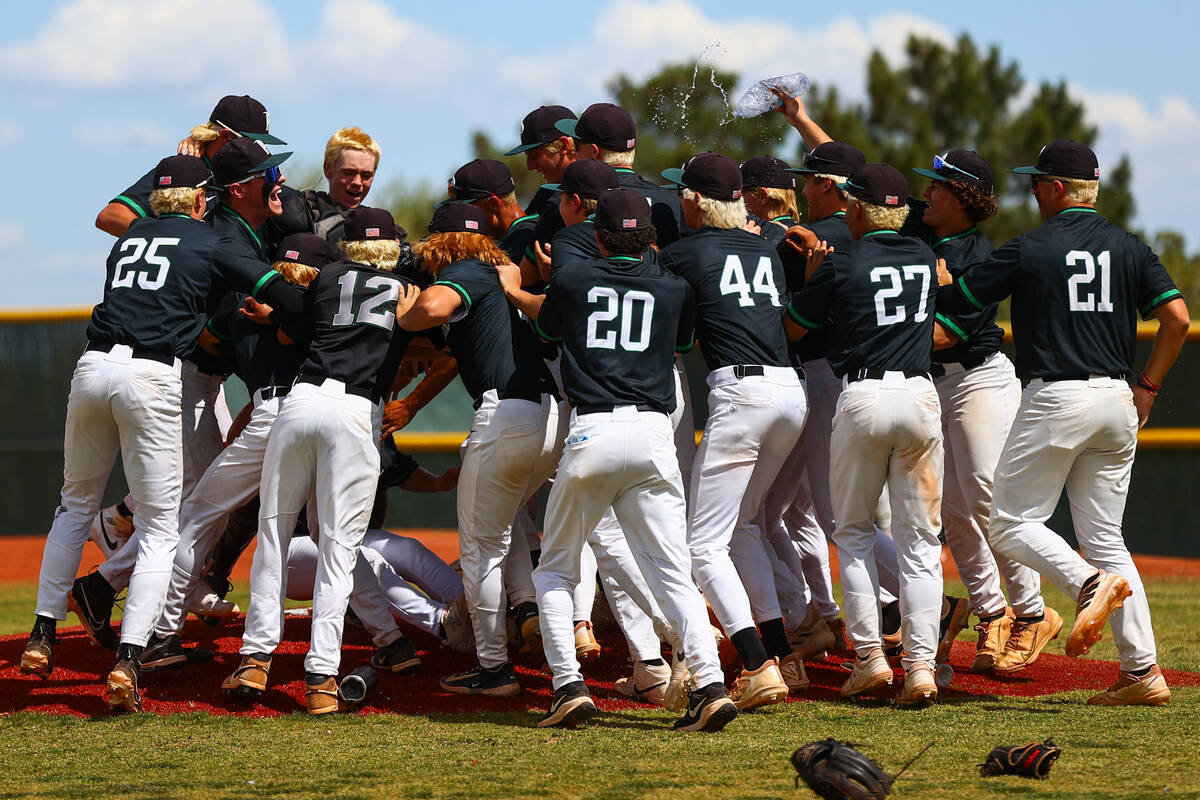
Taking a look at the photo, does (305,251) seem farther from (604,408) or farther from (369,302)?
(604,408)

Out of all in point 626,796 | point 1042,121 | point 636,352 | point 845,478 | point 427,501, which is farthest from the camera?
point 1042,121

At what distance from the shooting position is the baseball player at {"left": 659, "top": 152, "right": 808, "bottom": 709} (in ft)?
20.0

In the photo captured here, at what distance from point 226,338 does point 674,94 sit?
2769cm

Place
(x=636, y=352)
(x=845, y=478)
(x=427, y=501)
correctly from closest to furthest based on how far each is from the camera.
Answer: (x=636, y=352), (x=845, y=478), (x=427, y=501)

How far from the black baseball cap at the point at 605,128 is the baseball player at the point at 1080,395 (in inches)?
73.8

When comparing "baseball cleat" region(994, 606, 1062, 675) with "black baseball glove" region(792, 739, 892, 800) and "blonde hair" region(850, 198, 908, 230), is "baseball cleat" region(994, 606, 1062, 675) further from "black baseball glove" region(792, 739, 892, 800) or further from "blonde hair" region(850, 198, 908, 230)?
"black baseball glove" region(792, 739, 892, 800)

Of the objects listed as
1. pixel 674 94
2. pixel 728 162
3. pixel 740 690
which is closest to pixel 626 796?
pixel 740 690

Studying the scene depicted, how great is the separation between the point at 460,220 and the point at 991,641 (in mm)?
3459

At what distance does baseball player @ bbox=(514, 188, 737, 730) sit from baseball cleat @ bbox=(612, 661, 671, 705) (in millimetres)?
423

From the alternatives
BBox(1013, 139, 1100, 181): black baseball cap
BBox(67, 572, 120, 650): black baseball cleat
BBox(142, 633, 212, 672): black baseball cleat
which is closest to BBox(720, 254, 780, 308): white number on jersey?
BBox(1013, 139, 1100, 181): black baseball cap

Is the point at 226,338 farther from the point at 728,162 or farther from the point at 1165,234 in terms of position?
the point at 1165,234

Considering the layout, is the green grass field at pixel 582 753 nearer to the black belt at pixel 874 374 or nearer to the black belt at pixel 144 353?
the black belt at pixel 874 374

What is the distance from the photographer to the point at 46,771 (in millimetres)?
5262

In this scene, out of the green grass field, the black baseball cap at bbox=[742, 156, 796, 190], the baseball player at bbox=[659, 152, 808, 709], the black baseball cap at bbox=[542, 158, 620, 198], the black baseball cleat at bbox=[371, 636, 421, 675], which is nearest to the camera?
the green grass field
